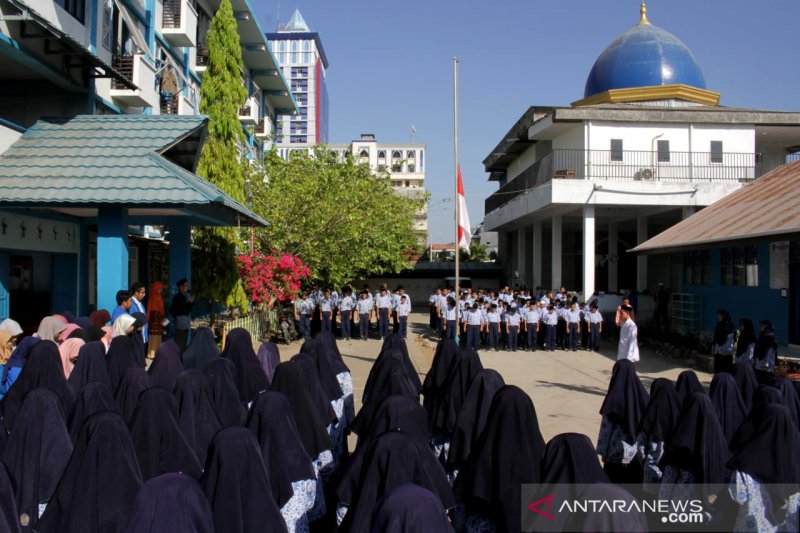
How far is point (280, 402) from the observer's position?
5172 millimetres

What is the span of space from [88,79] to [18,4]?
4.27 m

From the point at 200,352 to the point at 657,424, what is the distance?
5.65 m

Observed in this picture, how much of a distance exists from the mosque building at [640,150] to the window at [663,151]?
0.03 meters

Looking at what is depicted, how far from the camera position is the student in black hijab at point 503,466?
4629mm

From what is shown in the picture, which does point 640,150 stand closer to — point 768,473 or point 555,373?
point 555,373

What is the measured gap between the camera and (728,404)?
6664 millimetres

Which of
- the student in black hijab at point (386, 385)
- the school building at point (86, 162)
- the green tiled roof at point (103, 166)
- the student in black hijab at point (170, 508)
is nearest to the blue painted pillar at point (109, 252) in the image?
the school building at point (86, 162)

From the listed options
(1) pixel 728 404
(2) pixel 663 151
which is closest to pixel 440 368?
(1) pixel 728 404

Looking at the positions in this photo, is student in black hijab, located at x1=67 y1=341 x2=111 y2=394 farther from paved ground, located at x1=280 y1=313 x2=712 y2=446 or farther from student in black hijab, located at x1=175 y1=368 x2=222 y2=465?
paved ground, located at x1=280 y1=313 x2=712 y2=446

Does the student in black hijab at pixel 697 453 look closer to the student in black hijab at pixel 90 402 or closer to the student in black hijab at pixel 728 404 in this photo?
the student in black hijab at pixel 728 404

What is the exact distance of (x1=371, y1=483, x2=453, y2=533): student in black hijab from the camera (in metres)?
3.27

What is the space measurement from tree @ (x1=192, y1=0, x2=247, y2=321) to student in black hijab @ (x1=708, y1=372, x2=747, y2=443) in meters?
12.5

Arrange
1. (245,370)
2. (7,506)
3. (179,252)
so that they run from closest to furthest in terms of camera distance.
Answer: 1. (7,506)
2. (245,370)
3. (179,252)

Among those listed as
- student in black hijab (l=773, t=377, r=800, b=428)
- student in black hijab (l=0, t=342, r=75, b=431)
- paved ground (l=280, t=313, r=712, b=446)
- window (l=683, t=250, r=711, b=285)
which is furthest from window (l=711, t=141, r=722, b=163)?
student in black hijab (l=0, t=342, r=75, b=431)
